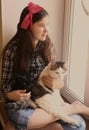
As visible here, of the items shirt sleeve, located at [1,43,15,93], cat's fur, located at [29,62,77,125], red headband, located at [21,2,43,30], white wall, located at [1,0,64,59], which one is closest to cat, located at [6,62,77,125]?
cat's fur, located at [29,62,77,125]

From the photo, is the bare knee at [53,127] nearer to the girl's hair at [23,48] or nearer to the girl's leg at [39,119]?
the girl's leg at [39,119]

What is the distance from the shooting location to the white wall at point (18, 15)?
154 cm

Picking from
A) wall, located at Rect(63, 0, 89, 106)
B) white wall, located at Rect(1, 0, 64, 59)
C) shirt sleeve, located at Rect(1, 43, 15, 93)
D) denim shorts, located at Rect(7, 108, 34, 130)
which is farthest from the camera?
wall, located at Rect(63, 0, 89, 106)

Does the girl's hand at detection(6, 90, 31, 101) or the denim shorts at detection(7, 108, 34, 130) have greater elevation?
the girl's hand at detection(6, 90, 31, 101)

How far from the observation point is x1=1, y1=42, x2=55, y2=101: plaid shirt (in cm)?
134

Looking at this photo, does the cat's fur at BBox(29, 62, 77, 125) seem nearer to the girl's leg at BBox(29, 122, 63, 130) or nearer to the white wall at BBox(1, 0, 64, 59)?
the girl's leg at BBox(29, 122, 63, 130)

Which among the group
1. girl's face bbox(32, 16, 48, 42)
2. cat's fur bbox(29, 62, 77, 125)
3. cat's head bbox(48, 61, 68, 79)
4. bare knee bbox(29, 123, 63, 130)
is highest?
girl's face bbox(32, 16, 48, 42)

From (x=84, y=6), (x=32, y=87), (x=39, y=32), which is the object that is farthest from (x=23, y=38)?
(x=84, y=6)

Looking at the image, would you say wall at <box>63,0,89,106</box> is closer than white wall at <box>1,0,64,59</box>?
No

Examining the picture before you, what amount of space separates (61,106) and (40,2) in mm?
725

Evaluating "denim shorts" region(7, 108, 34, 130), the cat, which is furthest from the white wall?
"denim shorts" region(7, 108, 34, 130)

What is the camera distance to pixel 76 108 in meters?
1.34

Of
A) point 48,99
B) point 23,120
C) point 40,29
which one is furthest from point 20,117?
point 40,29

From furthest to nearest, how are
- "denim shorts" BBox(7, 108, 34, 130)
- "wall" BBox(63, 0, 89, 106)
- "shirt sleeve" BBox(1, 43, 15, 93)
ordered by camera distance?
"wall" BBox(63, 0, 89, 106) < "shirt sleeve" BBox(1, 43, 15, 93) < "denim shorts" BBox(7, 108, 34, 130)
